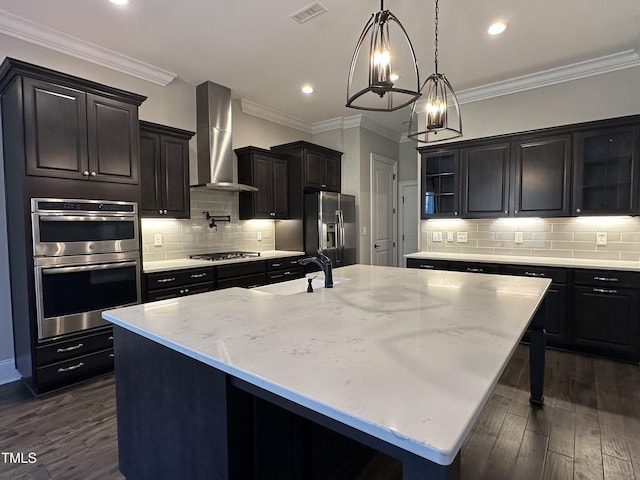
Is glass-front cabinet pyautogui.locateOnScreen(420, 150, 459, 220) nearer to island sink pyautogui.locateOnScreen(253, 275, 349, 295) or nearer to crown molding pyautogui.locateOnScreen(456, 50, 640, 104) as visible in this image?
crown molding pyautogui.locateOnScreen(456, 50, 640, 104)

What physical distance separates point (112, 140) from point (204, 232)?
5.21 ft

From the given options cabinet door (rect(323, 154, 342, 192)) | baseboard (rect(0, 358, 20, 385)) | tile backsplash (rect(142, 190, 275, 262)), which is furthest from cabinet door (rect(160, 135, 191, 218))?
cabinet door (rect(323, 154, 342, 192))

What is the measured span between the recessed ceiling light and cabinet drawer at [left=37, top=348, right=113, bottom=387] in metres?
4.31

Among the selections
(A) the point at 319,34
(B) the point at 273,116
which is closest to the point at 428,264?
(A) the point at 319,34

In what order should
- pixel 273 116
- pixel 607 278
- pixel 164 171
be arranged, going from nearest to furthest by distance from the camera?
1. pixel 607 278
2. pixel 164 171
3. pixel 273 116

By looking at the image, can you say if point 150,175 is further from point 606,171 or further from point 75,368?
point 606,171

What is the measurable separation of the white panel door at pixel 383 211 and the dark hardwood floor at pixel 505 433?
10.9 ft

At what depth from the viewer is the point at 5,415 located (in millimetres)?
2346

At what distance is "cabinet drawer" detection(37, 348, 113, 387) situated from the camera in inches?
102

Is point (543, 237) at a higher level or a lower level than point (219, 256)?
higher

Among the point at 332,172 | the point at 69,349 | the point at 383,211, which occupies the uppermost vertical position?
the point at 332,172

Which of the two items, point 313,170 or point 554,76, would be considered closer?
point 554,76

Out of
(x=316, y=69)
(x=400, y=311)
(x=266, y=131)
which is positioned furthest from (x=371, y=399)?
(x=266, y=131)

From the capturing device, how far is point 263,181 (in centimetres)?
462
